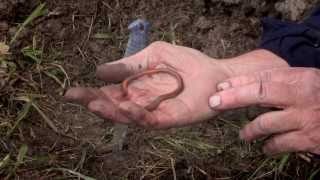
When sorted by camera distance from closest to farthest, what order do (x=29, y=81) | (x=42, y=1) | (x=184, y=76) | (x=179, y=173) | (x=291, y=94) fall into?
(x=291, y=94) → (x=184, y=76) → (x=179, y=173) → (x=29, y=81) → (x=42, y=1)

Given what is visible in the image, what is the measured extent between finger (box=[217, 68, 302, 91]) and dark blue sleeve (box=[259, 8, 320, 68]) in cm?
30

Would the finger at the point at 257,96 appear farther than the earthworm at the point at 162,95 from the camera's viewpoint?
No

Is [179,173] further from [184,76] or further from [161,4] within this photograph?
[161,4]

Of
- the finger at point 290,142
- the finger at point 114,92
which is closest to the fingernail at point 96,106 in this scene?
the finger at point 114,92

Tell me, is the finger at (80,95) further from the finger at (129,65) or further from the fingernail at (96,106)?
the finger at (129,65)

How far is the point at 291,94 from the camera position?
89.0 inches

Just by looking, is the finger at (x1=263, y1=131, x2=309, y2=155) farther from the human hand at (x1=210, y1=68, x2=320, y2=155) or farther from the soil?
the soil

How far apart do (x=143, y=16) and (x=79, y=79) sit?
0.52 meters

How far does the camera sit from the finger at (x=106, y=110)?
7.20 ft

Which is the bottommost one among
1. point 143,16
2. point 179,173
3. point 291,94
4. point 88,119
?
point 179,173

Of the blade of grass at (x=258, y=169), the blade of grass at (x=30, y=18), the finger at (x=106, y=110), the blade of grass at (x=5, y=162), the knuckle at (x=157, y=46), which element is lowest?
the blade of grass at (x=258, y=169)

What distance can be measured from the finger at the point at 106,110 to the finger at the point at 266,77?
0.40m

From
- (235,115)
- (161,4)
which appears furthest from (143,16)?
(235,115)

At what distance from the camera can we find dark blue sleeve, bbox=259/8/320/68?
8.59 feet
